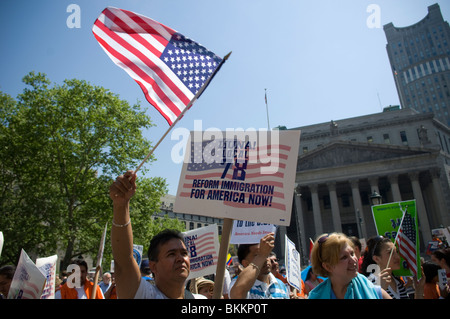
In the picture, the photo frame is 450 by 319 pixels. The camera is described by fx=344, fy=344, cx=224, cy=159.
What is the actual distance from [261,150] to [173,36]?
2.33 m

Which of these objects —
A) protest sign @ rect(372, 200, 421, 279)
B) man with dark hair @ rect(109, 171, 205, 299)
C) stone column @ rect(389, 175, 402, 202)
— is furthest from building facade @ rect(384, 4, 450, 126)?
man with dark hair @ rect(109, 171, 205, 299)

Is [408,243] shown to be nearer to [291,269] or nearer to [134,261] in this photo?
[291,269]

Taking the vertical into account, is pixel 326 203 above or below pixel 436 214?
above

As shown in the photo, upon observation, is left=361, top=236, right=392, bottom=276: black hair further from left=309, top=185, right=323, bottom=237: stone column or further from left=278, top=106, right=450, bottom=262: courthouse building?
left=309, top=185, right=323, bottom=237: stone column

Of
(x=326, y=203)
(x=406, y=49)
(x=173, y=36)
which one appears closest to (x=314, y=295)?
(x=173, y=36)

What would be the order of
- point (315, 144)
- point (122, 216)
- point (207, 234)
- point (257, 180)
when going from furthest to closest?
point (315, 144) → point (207, 234) → point (257, 180) → point (122, 216)


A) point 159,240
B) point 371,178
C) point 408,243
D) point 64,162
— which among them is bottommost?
point 159,240

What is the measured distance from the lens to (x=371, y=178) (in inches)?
1832

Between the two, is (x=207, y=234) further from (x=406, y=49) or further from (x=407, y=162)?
(x=406, y=49)

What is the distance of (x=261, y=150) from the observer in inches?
121

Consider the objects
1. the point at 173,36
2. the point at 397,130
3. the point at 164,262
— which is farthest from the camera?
the point at 397,130

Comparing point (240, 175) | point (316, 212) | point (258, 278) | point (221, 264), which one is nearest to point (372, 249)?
point (258, 278)

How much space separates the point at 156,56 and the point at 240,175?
2300 mm

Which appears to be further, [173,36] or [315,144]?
[315,144]
